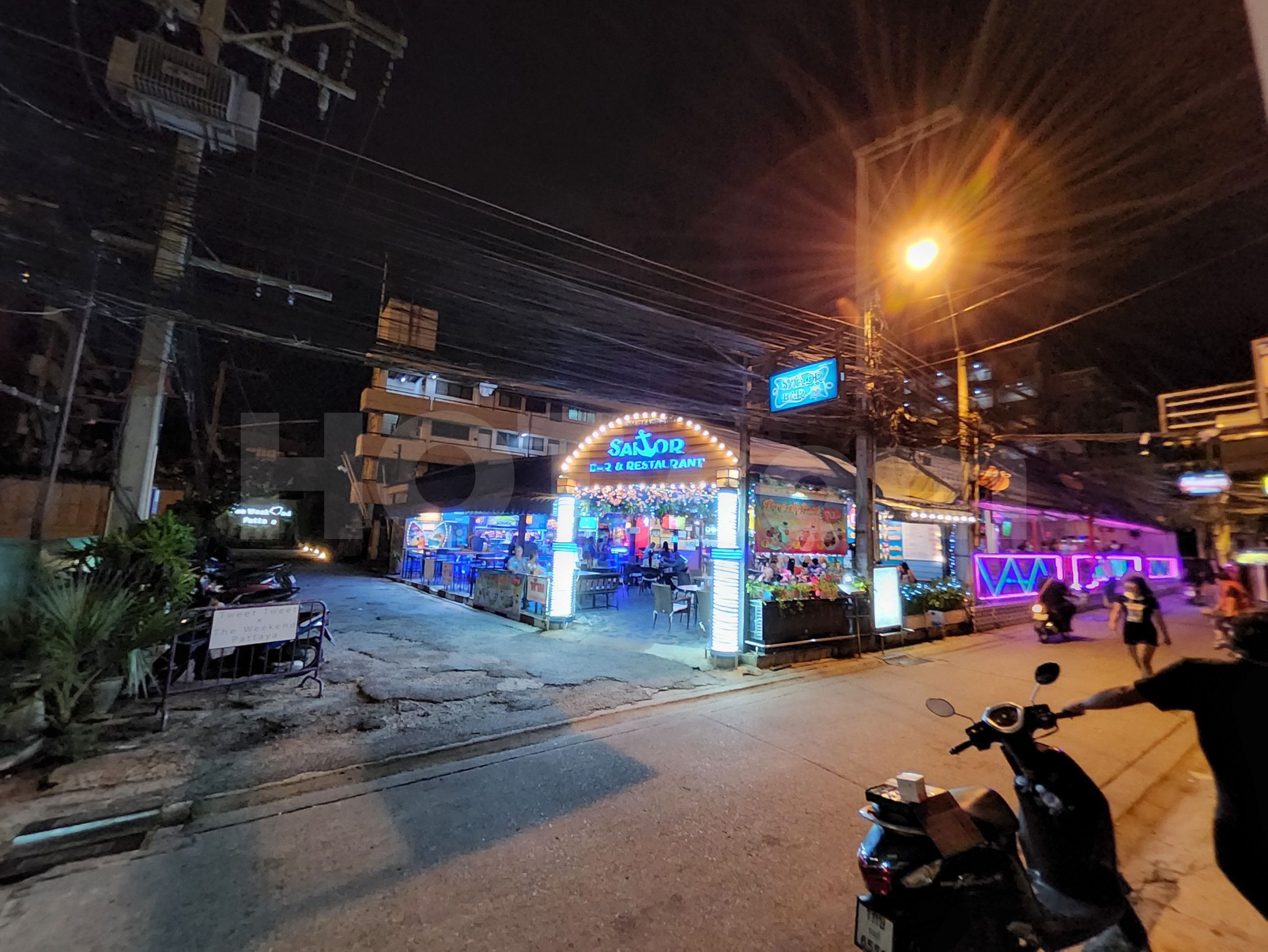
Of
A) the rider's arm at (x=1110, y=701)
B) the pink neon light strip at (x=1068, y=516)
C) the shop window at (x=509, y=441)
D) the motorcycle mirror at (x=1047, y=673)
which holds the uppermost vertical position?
the shop window at (x=509, y=441)

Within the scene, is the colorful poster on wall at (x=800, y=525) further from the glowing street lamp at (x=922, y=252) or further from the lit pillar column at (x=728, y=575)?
the glowing street lamp at (x=922, y=252)

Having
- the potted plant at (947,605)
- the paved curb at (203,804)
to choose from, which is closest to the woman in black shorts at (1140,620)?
the potted plant at (947,605)

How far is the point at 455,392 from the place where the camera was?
32.2 m

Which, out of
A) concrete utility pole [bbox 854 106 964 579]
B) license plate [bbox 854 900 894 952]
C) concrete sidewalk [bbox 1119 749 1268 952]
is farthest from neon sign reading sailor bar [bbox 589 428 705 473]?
license plate [bbox 854 900 894 952]

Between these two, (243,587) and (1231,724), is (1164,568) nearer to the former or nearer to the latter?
(1231,724)

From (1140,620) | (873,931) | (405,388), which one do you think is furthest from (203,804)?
(405,388)

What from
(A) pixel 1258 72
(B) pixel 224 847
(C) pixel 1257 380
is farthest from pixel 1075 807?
(C) pixel 1257 380

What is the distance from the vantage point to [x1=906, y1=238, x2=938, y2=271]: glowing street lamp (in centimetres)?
905

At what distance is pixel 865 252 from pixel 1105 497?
19.1m

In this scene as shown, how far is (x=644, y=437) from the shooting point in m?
9.45

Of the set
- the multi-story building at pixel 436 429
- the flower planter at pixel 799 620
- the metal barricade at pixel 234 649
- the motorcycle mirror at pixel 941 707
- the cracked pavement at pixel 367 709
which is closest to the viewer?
the motorcycle mirror at pixel 941 707

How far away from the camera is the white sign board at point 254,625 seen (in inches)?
218

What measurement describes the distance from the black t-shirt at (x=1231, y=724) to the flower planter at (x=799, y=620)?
6029mm

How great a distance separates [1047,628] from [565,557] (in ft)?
33.1
